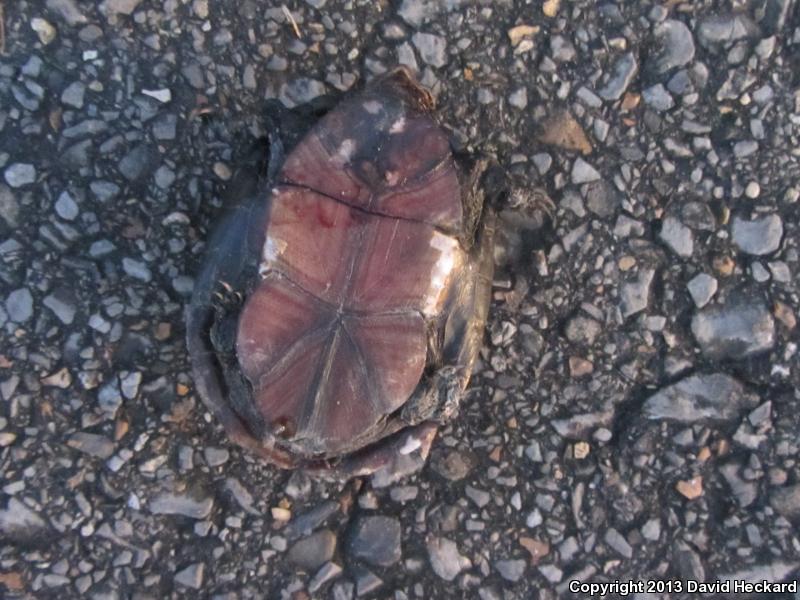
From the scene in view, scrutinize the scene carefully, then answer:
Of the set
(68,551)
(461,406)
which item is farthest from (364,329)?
(68,551)

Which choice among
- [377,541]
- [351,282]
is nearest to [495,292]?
[351,282]

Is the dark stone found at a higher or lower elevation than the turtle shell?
A: lower

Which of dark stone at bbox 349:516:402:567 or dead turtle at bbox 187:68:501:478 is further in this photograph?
dark stone at bbox 349:516:402:567

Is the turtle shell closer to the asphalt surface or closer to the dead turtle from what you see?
the dead turtle

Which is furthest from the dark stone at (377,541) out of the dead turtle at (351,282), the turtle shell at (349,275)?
the turtle shell at (349,275)

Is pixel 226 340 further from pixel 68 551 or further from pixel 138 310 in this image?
pixel 68 551

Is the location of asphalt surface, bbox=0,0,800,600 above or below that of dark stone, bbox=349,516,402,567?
above

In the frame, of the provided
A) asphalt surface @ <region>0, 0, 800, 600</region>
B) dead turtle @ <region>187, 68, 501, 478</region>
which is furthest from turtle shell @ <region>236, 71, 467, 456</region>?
asphalt surface @ <region>0, 0, 800, 600</region>
